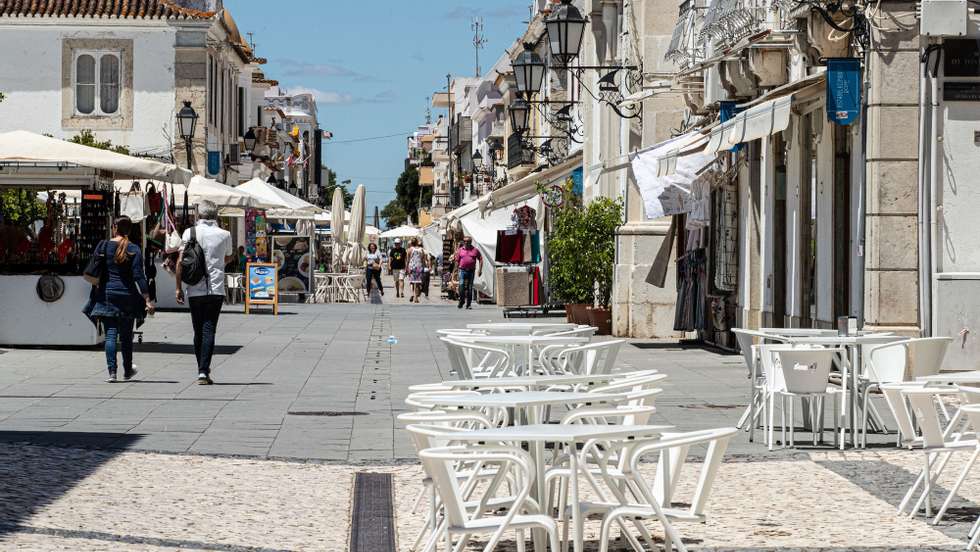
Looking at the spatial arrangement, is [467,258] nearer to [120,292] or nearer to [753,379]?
[120,292]

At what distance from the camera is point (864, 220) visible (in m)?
15.7

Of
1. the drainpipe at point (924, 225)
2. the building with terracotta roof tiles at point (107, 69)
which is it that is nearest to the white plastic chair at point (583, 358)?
the drainpipe at point (924, 225)

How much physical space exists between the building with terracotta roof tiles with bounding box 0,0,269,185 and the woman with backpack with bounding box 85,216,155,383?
2804cm

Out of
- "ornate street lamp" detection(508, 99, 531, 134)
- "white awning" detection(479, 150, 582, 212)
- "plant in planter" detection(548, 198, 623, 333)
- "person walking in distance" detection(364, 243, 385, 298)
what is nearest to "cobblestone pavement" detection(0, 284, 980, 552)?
"plant in planter" detection(548, 198, 623, 333)

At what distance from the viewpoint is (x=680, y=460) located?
682 centimetres

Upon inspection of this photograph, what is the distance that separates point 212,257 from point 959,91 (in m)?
7.30

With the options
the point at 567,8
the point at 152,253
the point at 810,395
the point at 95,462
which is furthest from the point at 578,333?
the point at 152,253

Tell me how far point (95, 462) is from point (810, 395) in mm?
4641

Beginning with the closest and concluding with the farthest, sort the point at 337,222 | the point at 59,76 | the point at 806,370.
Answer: the point at 806,370 → the point at 59,76 → the point at 337,222

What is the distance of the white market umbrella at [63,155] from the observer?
19.8 m

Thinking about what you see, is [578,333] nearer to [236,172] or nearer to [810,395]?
[810,395]

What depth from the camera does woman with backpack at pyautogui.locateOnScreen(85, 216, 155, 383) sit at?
16.1m

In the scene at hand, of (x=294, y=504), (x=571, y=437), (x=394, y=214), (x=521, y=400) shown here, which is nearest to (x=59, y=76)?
(x=294, y=504)

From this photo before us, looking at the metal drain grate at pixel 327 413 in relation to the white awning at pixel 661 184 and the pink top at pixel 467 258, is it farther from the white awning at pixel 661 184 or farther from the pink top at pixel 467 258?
the pink top at pixel 467 258
